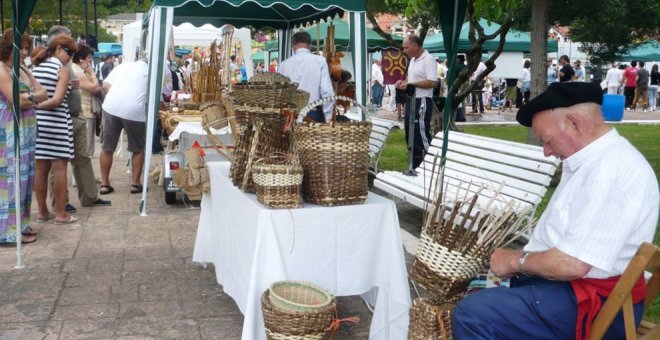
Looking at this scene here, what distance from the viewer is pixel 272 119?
4.02m

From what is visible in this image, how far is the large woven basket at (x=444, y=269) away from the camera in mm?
3121

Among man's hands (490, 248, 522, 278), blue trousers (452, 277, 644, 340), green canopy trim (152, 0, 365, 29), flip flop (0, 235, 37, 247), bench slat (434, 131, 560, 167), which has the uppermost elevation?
green canopy trim (152, 0, 365, 29)

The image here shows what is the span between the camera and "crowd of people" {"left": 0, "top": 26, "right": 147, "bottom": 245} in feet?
19.2

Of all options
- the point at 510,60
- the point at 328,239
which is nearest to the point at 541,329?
the point at 328,239

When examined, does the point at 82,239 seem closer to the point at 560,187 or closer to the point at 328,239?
the point at 328,239

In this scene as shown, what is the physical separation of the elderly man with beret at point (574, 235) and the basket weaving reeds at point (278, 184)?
42.8 inches

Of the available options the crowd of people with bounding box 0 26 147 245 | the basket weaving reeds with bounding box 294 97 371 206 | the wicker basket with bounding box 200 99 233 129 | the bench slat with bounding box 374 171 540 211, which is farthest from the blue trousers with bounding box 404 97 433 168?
the basket weaving reeds with bounding box 294 97 371 206

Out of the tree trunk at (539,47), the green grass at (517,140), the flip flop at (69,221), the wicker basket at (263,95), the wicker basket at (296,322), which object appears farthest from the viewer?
the green grass at (517,140)

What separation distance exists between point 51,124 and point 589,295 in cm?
523

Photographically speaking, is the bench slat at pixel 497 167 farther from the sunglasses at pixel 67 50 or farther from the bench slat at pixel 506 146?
the sunglasses at pixel 67 50

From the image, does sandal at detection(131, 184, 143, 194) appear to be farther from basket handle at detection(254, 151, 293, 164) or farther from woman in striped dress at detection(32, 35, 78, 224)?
basket handle at detection(254, 151, 293, 164)

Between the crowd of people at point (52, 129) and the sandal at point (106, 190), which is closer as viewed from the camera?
the crowd of people at point (52, 129)

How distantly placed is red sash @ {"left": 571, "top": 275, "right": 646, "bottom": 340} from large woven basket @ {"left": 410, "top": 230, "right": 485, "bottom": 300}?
0.52 m

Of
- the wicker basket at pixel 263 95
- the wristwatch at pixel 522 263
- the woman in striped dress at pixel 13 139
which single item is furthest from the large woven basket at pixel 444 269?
the woman in striped dress at pixel 13 139
